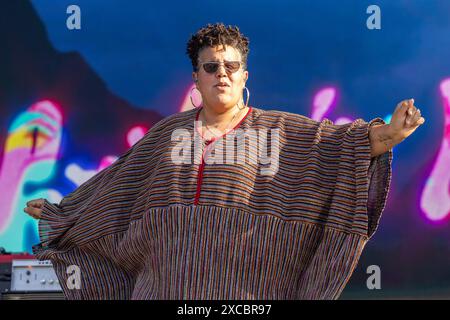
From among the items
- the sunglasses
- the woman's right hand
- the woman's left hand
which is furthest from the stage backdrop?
the woman's left hand

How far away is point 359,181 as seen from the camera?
274cm

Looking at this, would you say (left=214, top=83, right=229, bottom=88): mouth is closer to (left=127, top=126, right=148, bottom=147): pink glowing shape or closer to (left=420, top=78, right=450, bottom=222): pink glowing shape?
(left=127, top=126, right=148, bottom=147): pink glowing shape

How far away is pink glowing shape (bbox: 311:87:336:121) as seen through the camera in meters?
4.64

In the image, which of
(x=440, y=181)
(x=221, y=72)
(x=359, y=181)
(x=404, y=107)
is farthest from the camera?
(x=440, y=181)

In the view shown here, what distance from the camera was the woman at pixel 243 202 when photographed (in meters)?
2.74

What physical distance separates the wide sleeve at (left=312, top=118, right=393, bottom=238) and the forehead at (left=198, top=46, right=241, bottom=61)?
0.54m

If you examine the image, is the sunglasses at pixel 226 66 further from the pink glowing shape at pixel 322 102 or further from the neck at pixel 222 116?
the pink glowing shape at pixel 322 102

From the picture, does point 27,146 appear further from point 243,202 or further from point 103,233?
point 243,202

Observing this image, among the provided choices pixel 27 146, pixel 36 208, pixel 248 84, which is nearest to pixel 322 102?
pixel 248 84

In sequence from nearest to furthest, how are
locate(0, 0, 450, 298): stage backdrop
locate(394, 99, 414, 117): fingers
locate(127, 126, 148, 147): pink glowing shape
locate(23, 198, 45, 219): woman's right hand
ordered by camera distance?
locate(394, 99, 414, 117): fingers < locate(23, 198, 45, 219): woman's right hand < locate(0, 0, 450, 298): stage backdrop < locate(127, 126, 148, 147): pink glowing shape

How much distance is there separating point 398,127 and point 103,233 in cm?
133

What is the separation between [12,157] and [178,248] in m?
2.36
